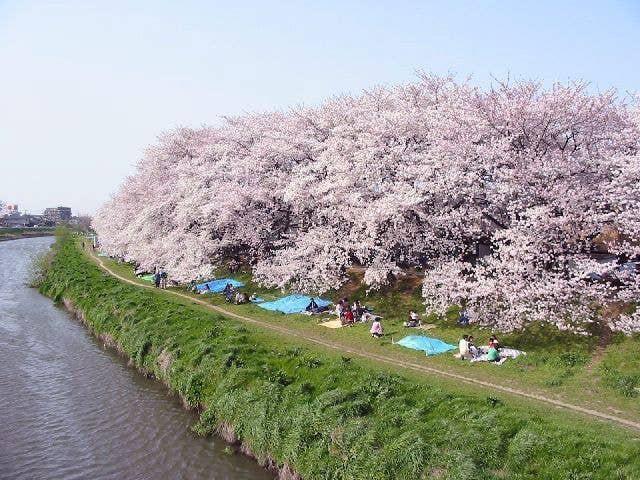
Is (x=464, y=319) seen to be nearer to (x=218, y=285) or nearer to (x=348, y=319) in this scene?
(x=348, y=319)

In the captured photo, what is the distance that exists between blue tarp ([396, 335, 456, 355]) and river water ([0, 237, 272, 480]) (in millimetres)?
12021

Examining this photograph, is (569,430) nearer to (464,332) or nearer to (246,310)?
(464,332)

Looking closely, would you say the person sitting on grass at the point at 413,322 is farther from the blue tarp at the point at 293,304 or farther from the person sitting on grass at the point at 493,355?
the blue tarp at the point at 293,304

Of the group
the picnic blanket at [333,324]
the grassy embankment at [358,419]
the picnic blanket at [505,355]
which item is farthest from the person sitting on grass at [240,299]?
the picnic blanket at [505,355]

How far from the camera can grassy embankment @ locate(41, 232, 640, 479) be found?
50.8ft

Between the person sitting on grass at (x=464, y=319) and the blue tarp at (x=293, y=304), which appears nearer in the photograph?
the person sitting on grass at (x=464, y=319)

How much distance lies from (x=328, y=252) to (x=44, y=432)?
22.9 metres

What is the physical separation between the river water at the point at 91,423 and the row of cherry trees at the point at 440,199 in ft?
48.4

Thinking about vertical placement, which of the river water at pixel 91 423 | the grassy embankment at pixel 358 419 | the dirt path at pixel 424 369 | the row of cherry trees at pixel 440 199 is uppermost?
the row of cherry trees at pixel 440 199

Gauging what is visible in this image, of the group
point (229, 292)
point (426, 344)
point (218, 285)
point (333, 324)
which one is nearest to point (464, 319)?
point (426, 344)

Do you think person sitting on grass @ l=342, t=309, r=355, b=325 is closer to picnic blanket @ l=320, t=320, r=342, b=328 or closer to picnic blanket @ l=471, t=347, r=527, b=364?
picnic blanket @ l=320, t=320, r=342, b=328

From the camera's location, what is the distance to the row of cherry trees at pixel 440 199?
27891 millimetres

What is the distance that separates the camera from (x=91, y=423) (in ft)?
81.6

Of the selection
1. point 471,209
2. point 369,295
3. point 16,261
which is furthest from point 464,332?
point 16,261
